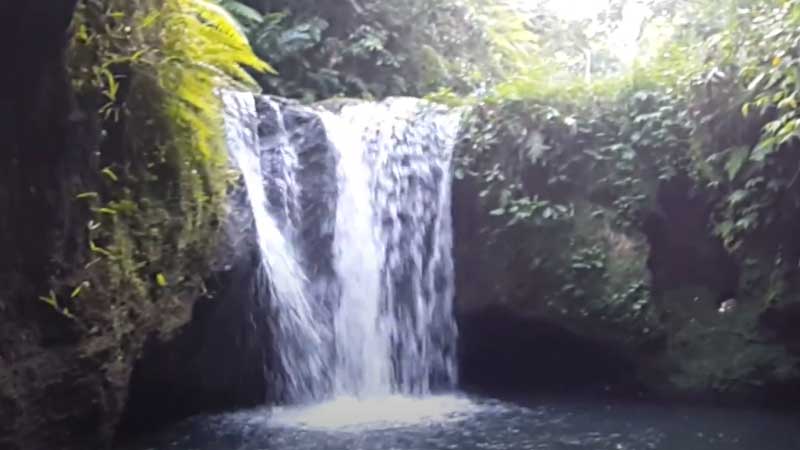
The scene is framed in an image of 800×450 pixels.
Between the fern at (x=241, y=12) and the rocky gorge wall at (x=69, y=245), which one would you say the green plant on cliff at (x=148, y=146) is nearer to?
the rocky gorge wall at (x=69, y=245)

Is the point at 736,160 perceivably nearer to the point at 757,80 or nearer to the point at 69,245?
the point at 757,80

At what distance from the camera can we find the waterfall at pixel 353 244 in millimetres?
6816

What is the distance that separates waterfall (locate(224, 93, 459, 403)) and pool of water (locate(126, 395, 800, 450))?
43 cm

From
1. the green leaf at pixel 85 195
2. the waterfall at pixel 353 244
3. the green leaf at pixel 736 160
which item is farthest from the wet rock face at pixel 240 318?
the green leaf at pixel 736 160

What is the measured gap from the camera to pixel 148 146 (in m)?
4.65

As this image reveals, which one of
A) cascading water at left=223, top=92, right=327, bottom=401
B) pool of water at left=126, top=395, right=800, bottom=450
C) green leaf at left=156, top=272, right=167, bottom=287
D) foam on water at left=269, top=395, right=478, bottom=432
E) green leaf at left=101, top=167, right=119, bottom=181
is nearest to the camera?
green leaf at left=101, top=167, right=119, bottom=181

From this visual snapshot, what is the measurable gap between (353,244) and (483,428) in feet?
7.38

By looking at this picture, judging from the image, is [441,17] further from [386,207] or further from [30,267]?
[30,267]

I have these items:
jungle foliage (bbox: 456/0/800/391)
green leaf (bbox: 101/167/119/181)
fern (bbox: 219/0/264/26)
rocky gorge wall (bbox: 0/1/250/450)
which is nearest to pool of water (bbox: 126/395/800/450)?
jungle foliage (bbox: 456/0/800/391)

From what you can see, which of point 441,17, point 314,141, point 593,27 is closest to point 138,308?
point 314,141

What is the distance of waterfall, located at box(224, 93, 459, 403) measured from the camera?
6.82 metres

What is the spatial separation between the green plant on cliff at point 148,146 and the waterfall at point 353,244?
5.31 ft

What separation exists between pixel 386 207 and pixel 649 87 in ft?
7.64

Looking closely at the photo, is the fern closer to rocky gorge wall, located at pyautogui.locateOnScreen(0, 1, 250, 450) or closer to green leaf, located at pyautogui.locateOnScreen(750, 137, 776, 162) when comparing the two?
rocky gorge wall, located at pyautogui.locateOnScreen(0, 1, 250, 450)
